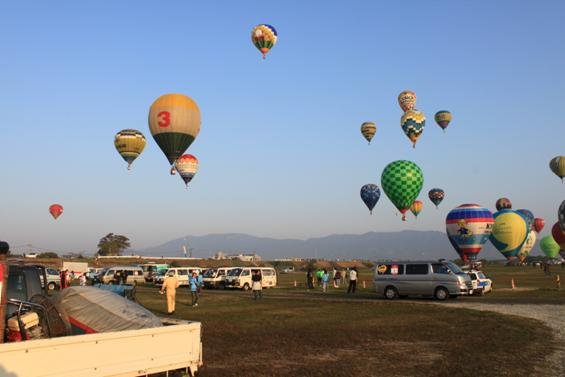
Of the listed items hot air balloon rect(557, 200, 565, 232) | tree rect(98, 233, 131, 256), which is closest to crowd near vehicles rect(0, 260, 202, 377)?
hot air balloon rect(557, 200, 565, 232)

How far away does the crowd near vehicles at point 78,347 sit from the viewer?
5.94 metres

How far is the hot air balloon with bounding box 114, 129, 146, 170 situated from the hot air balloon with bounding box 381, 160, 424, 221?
22.5 metres

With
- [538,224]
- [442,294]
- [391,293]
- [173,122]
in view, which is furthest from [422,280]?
[538,224]

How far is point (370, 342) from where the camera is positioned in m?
13.9

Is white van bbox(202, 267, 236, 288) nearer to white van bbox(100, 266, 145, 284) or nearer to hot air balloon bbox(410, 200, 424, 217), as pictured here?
white van bbox(100, 266, 145, 284)

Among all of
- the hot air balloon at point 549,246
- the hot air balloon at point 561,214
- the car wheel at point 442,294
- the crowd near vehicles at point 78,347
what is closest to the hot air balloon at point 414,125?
the hot air balloon at point 561,214

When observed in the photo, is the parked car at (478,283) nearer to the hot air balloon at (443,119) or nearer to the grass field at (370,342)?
the grass field at (370,342)

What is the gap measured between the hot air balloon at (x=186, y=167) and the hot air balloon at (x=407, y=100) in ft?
80.3

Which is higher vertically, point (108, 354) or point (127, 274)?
point (108, 354)

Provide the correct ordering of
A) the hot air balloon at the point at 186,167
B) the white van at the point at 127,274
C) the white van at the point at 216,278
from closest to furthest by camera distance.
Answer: the white van at the point at 216,278 < the white van at the point at 127,274 < the hot air balloon at the point at 186,167

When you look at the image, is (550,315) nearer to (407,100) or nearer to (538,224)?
(407,100)

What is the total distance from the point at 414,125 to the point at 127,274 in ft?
103

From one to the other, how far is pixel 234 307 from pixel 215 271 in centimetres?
1801

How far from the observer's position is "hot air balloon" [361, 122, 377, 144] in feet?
215
